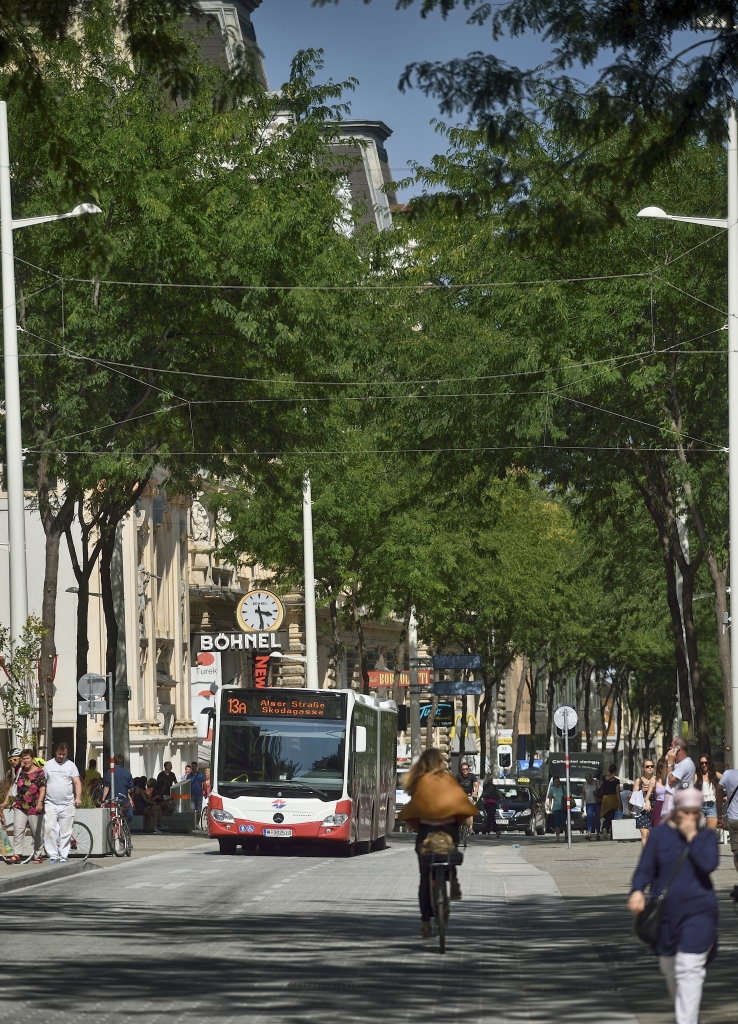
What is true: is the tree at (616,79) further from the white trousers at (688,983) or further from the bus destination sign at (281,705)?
the bus destination sign at (281,705)

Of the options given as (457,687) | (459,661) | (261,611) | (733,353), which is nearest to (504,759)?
(261,611)

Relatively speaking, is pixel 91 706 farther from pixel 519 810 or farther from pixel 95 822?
pixel 519 810

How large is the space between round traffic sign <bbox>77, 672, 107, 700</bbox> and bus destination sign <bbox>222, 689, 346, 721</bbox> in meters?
2.13

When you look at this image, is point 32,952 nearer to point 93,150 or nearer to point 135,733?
point 93,150

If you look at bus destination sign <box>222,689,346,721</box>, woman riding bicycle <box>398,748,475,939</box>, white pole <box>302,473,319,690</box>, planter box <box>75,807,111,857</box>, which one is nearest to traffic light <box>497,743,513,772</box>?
white pole <box>302,473,319,690</box>

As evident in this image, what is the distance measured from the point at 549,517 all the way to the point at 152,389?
123ft

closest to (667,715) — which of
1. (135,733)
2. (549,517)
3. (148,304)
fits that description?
(549,517)

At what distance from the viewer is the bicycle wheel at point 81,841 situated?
3047cm

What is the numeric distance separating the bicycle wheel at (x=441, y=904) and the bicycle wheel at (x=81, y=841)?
1525 cm

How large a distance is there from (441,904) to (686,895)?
19.7 feet

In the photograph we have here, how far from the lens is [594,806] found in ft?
161

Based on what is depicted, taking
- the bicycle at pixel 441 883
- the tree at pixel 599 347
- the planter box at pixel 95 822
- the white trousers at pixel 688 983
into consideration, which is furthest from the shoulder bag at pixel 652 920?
the planter box at pixel 95 822

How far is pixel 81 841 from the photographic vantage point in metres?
30.7

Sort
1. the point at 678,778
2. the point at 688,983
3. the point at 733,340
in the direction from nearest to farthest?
the point at 688,983 < the point at 678,778 < the point at 733,340
